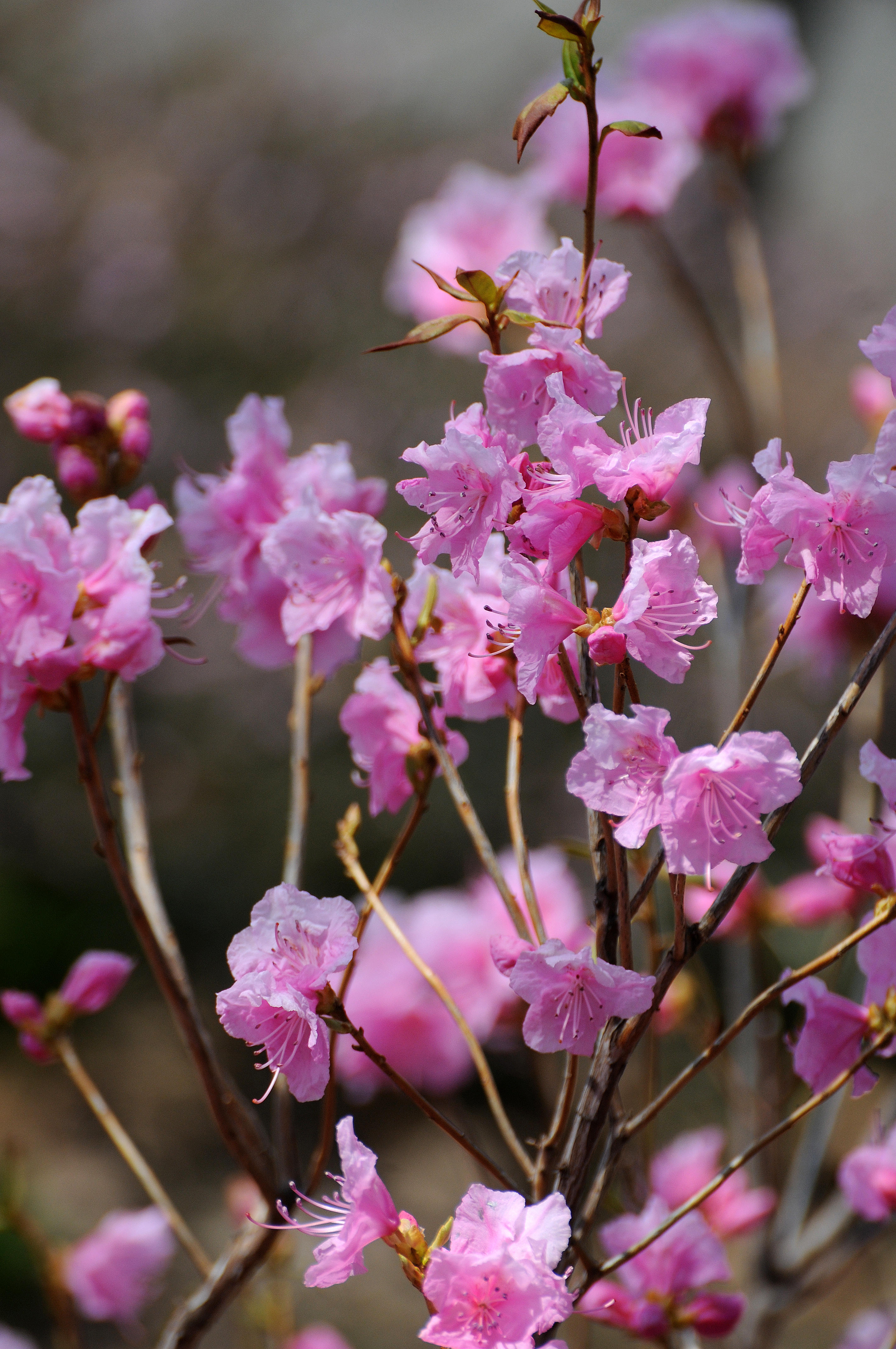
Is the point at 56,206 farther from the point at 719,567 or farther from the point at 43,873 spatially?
the point at 719,567

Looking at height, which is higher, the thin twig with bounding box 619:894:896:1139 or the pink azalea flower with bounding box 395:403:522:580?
the pink azalea flower with bounding box 395:403:522:580

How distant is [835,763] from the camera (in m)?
2.74

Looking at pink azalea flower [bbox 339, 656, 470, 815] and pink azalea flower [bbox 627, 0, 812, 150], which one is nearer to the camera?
pink azalea flower [bbox 339, 656, 470, 815]

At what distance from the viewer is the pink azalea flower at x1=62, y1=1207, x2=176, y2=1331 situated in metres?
1.08

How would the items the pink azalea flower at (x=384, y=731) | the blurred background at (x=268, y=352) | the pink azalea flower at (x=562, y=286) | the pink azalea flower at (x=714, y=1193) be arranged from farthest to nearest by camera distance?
the blurred background at (x=268, y=352), the pink azalea flower at (x=714, y=1193), the pink azalea flower at (x=384, y=731), the pink azalea flower at (x=562, y=286)

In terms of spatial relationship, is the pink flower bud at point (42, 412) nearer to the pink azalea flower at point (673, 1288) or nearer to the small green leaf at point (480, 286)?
the small green leaf at point (480, 286)

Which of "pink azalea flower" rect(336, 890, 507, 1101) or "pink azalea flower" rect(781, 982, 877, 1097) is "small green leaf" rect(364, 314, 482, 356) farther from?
"pink azalea flower" rect(336, 890, 507, 1101)

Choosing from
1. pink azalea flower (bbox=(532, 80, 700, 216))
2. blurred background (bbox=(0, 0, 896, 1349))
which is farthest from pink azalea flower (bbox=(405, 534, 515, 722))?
pink azalea flower (bbox=(532, 80, 700, 216))

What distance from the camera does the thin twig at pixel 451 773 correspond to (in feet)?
1.80

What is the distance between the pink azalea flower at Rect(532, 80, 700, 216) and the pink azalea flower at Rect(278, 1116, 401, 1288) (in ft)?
4.07

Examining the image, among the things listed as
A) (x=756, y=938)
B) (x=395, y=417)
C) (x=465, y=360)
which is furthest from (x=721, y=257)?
(x=756, y=938)

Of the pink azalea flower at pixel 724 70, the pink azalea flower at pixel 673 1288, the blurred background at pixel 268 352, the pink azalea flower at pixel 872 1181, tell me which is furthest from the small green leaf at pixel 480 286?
the pink azalea flower at pixel 724 70

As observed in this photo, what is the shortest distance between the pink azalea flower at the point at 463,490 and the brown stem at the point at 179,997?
23cm

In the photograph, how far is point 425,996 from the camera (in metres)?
1.07
